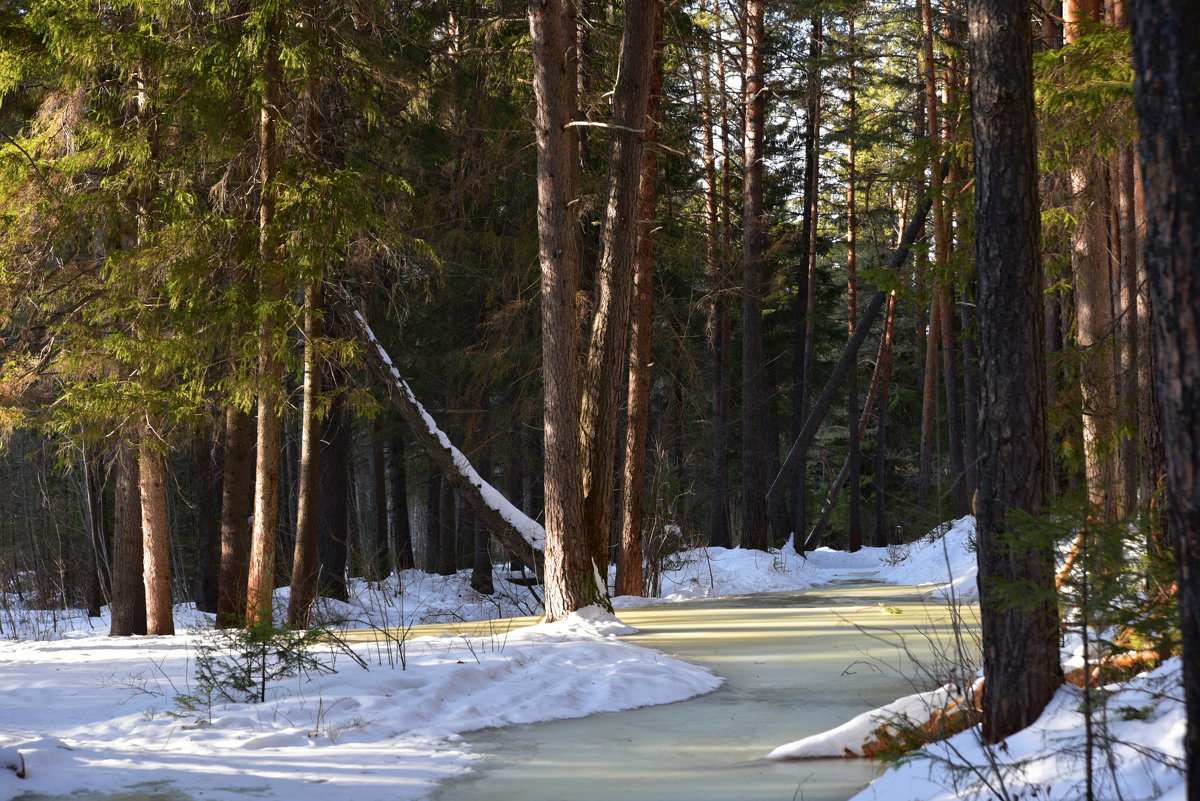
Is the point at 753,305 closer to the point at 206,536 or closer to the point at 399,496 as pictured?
the point at 399,496

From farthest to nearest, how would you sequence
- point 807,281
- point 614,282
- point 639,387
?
point 807,281, point 639,387, point 614,282

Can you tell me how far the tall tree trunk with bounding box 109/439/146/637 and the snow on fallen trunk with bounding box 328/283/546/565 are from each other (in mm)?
3100

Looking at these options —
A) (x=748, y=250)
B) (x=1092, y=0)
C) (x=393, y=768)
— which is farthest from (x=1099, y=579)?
(x=748, y=250)

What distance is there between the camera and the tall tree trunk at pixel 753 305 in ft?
63.7

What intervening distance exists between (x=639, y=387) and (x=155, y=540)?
6.32 meters

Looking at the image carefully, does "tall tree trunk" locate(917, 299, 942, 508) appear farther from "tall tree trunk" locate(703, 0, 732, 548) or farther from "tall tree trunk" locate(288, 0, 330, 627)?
"tall tree trunk" locate(288, 0, 330, 627)

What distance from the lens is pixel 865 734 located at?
496 centimetres

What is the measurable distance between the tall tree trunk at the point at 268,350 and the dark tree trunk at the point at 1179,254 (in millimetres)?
9064

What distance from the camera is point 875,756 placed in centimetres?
483

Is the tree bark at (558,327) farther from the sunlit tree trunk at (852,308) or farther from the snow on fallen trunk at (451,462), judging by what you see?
the sunlit tree trunk at (852,308)

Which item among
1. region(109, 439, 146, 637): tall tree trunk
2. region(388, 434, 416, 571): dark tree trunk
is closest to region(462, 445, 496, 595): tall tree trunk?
region(388, 434, 416, 571): dark tree trunk

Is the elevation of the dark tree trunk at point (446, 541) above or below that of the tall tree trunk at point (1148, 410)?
below

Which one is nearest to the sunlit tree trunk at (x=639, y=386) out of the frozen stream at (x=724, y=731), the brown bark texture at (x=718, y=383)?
the frozen stream at (x=724, y=731)

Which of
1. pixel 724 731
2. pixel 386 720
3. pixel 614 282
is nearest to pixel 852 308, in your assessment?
pixel 614 282
